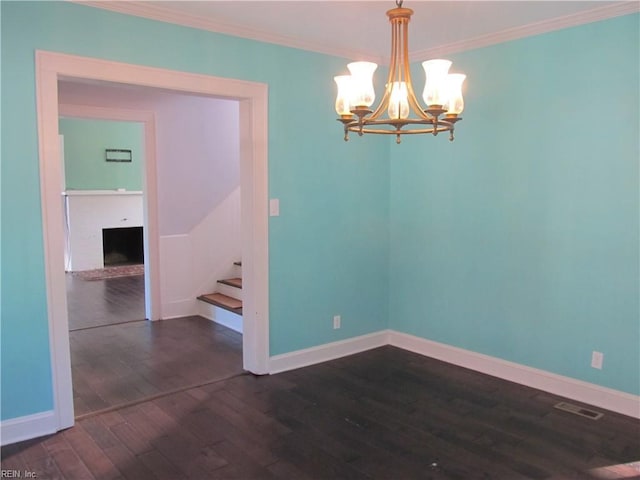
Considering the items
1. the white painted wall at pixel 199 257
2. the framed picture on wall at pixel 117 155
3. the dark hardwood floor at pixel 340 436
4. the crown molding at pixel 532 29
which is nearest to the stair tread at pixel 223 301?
the white painted wall at pixel 199 257

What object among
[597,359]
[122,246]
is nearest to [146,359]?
[597,359]

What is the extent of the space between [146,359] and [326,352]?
1484 millimetres

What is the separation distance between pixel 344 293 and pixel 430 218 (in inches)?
37.3

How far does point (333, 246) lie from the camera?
13.7ft

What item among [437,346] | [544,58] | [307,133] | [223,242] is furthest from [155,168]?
[544,58]

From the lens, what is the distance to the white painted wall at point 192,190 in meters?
5.30

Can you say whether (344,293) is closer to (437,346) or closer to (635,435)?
(437,346)

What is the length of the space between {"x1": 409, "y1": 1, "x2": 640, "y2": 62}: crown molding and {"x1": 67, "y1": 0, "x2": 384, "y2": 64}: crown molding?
56cm

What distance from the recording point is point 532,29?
3.40m

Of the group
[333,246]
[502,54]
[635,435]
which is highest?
[502,54]

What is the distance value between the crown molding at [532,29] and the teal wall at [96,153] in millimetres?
5783

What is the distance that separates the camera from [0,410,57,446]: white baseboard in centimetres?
279

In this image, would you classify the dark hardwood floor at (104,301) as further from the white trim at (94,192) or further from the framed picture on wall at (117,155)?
the framed picture on wall at (117,155)

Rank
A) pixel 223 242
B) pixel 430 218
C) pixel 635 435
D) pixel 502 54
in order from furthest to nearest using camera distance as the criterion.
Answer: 1. pixel 223 242
2. pixel 430 218
3. pixel 502 54
4. pixel 635 435
